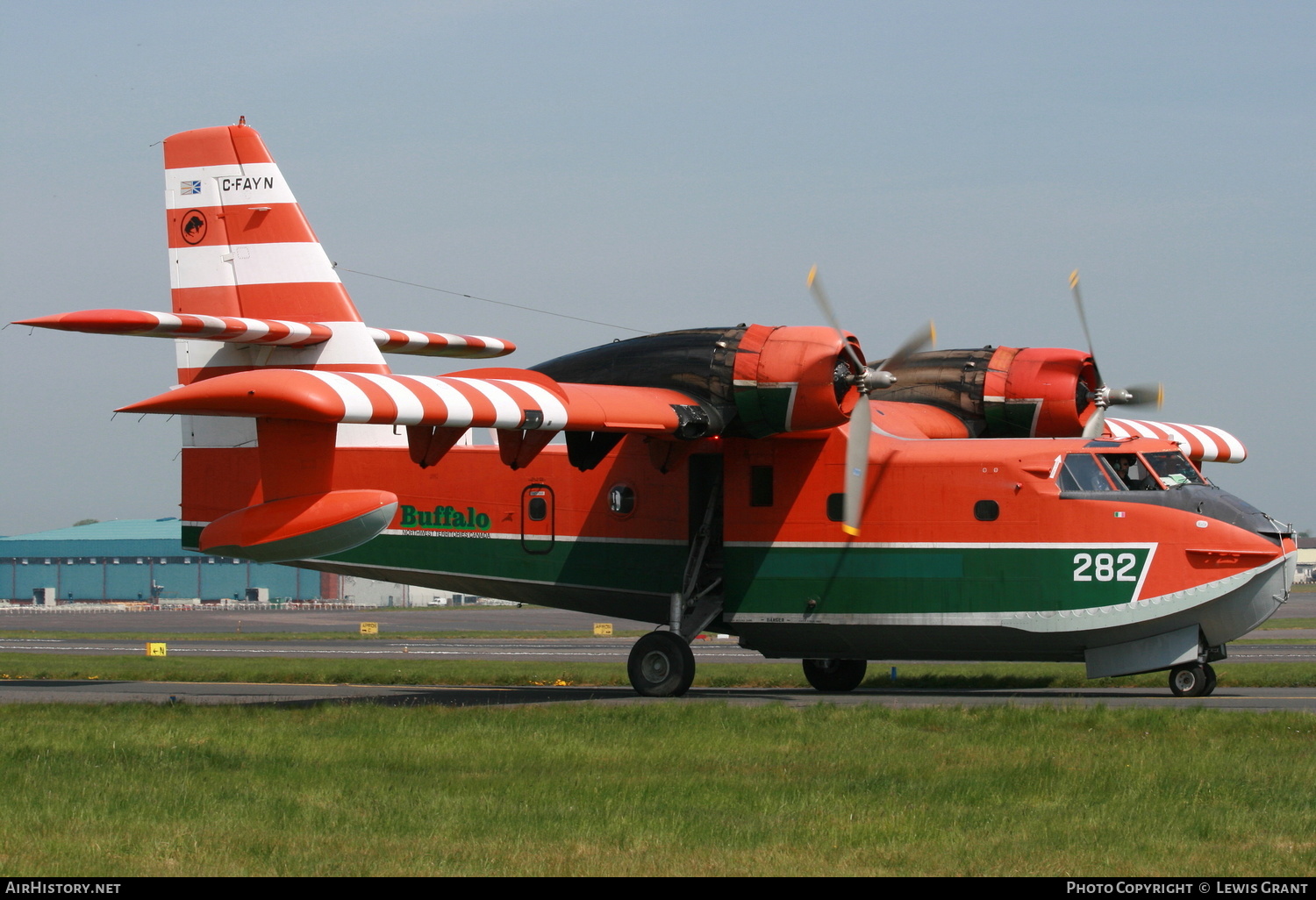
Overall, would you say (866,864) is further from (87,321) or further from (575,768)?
(87,321)

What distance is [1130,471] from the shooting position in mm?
20172

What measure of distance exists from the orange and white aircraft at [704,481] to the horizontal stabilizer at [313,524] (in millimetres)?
34

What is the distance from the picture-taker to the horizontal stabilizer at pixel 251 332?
19000 mm

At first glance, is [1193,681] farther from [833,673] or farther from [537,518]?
[537,518]

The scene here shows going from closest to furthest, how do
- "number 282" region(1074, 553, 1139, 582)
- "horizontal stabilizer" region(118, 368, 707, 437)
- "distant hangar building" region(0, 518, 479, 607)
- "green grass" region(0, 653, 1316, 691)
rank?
"horizontal stabilizer" region(118, 368, 707, 437), "number 282" region(1074, 553, 1139, 582), "green grass" region(0, 653, 1316, 691), "distant hangar building" region(0, 518, 479, 607)

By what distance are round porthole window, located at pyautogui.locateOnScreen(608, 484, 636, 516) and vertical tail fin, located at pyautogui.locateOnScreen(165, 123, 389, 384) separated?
4.32 meters

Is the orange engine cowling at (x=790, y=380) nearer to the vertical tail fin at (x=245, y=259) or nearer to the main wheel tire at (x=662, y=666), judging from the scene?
the main wheel tire at (x=662, y=666)

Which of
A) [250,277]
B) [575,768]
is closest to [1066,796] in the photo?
[575,768]

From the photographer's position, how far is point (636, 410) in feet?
64.3

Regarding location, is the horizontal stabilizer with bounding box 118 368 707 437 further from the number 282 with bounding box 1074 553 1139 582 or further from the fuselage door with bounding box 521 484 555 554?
the number 282 with bounding box 1074 553 1139 582

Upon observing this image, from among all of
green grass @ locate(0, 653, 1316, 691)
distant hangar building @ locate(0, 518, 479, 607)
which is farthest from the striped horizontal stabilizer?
distant hangar building @ locate(0, 518, 479, 607)

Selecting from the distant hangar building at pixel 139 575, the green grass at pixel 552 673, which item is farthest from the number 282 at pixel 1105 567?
the distant hangar building at pixel 139 575

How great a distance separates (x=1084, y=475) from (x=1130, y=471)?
27.1 inches

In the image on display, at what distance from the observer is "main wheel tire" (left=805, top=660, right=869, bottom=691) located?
2389 centimetres
